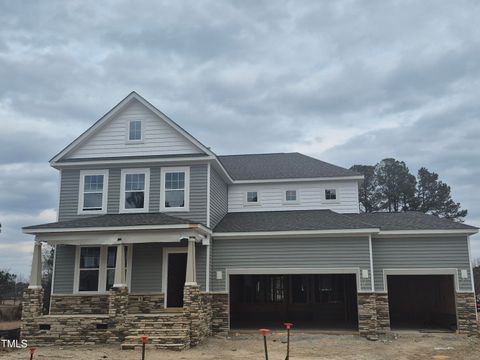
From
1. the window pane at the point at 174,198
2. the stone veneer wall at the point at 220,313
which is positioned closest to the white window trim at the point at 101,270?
the window pane at the point at 174,198

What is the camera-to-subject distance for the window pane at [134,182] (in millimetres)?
19078

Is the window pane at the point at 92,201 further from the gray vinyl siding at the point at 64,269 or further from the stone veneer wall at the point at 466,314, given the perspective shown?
the stone veneer wall at the point at 466,314

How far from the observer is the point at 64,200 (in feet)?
63.4

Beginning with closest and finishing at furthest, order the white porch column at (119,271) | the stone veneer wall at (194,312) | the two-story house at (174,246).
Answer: the stone veneer wall at (194,312), the white porch column at (119,271), the two-story house at (174,246)

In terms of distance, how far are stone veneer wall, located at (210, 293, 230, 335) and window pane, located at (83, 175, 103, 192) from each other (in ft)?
20.4

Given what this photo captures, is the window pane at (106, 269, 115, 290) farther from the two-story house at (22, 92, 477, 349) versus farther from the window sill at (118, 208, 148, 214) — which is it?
the window sill at (118, 208, 148, 214)

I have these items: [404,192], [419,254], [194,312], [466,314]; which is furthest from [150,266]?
[404,192]

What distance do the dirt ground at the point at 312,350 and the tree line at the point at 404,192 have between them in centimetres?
2535

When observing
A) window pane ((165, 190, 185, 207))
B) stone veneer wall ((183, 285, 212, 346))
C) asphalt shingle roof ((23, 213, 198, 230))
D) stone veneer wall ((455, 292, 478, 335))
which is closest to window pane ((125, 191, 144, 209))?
asphalt shingle roof ((23, 213, 198, 230))

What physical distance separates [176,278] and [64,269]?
435 cm

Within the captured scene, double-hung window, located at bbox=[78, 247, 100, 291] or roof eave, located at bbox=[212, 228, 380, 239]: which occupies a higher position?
roof eave, located at bbox=[212, 228, 380, 239]

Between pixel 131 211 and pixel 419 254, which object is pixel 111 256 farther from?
pixel 419 254

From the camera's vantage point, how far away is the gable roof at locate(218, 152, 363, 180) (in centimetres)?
2314

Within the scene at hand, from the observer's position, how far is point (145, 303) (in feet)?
58.4
